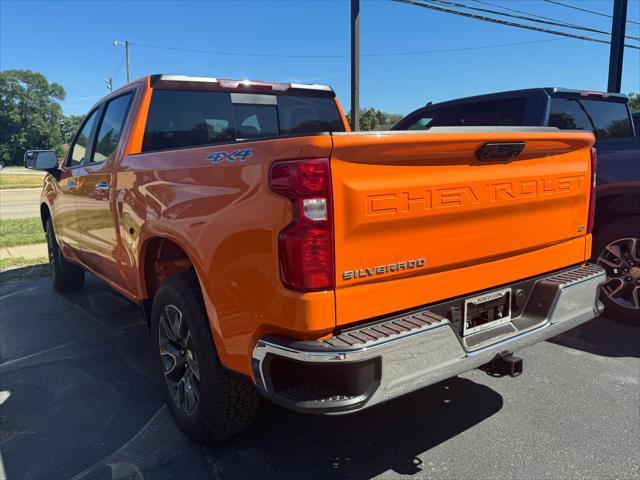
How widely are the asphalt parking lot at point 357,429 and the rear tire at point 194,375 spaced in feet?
0.61

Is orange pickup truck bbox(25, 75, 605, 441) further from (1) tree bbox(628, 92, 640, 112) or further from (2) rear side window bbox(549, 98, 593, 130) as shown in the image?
(1) tree bbox(628, 92, 640, 112)

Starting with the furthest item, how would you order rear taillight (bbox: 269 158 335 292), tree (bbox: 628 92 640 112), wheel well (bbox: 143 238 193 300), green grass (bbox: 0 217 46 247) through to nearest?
tree (bbox: 628 92 640 112) → green grass (bbox: 0 217 46 247) → wheel well (bbox: 143 238 193 300) → rear taillight (bbox: 269 158 335 292)

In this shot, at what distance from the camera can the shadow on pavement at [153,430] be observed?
8.48 feet

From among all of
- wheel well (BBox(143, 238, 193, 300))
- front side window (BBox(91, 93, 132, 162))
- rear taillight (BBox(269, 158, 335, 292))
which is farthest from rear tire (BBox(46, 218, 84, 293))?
rear taillight (BBox(269, 158, 335, 292))

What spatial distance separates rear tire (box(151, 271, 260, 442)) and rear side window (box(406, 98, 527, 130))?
102 inches

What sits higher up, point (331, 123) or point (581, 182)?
point (331, 123)

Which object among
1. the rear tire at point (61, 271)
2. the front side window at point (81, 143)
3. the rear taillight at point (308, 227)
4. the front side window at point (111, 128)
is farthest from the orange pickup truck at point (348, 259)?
the rear tire at point (61, 271)

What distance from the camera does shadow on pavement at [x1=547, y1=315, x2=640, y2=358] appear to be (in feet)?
13.2

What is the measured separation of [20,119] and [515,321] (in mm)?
97026

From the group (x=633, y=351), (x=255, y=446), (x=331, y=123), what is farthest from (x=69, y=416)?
(x=633, y=351)

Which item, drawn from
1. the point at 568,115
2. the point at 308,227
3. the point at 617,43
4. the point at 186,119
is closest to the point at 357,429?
the point at 308,227

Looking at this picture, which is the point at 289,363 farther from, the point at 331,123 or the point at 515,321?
the point at 331,123

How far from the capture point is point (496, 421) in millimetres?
2975

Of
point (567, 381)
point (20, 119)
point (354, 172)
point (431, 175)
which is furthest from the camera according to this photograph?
point (20, 119)
